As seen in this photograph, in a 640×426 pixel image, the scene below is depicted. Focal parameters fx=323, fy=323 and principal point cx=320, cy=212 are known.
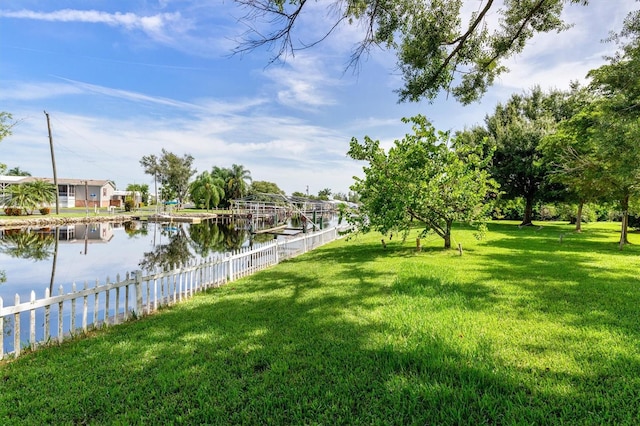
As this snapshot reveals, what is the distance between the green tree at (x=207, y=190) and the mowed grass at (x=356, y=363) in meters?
53.3

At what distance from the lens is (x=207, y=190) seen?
56438 mm

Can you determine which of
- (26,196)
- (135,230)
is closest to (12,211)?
(26,196)

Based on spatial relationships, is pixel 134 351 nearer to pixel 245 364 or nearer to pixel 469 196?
pixel 245 364

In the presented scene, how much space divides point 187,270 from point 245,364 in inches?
149

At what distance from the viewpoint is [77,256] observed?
14.4 metres

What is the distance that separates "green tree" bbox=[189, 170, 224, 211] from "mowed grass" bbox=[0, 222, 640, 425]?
175 feet

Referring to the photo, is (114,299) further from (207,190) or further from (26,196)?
(207,190)

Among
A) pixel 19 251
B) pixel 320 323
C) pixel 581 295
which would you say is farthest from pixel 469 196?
pixel 19 251

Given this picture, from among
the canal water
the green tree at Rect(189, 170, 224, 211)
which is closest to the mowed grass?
the canal water

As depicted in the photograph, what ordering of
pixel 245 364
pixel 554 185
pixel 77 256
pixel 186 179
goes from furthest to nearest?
pixel 186 179, pixel 554 185, pixel 77 256, pixel 245 364

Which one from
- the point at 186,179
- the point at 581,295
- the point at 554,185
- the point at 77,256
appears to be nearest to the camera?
the point at 581,295

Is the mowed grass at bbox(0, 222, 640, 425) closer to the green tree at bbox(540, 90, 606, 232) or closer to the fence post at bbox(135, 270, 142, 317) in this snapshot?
the fence post at bbox(135, 270, 142, 317)

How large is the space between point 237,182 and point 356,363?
61.4 metres

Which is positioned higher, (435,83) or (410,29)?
(410,29)
